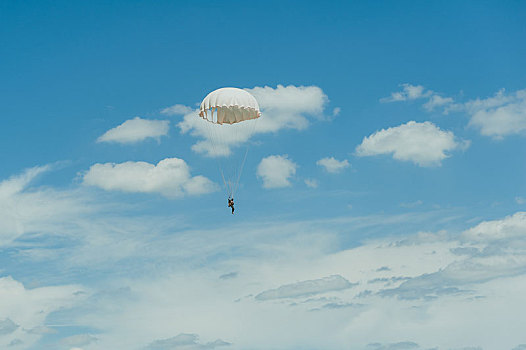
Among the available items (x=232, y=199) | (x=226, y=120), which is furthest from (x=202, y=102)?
(x=232, y=199)

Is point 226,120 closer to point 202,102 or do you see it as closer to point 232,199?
point 202,102

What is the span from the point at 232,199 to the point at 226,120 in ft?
38.7

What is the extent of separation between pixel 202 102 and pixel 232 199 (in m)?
13.7

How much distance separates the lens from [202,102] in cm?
9819

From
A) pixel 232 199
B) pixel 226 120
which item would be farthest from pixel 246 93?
pixel 232 199

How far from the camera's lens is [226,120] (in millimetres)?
102188

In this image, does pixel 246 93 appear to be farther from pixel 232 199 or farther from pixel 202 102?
pixel 232 199

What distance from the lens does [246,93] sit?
3863 inches

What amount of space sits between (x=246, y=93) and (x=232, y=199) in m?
14.4

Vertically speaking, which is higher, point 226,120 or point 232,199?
point 226,120

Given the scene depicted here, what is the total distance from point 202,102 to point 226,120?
17.9 ft

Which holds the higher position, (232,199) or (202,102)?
(202,102)

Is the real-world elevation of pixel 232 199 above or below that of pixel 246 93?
below
